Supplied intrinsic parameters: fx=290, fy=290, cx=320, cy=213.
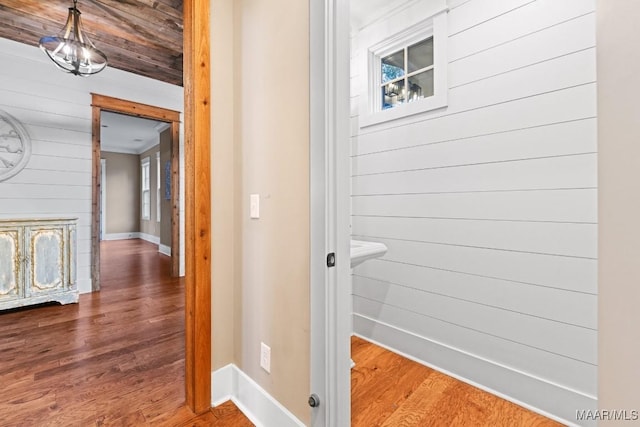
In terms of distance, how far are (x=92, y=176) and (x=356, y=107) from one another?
3.27 m

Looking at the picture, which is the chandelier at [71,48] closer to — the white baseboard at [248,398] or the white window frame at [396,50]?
the white window frame at [396,50]

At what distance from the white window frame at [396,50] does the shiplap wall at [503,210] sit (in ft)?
0.18

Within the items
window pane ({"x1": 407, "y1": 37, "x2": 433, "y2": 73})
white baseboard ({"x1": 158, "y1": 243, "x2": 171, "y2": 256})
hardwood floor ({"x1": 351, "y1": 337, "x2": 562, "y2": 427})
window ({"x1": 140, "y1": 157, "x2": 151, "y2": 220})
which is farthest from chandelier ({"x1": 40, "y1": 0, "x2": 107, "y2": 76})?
window ({"x1": 140, "y1": 157, "x2": 151, "y2": 220})

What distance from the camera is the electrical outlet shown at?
1402 millimetres

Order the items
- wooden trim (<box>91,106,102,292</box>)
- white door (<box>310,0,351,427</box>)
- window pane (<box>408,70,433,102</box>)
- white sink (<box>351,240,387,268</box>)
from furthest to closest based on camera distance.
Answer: wooden trim (<box>91,106,102,292</box>) < window pane (<box>408,70,433,102</box>) < white sink (<box>351,240,387,268</box>) < white door (<box>310,0,351,427</box>)

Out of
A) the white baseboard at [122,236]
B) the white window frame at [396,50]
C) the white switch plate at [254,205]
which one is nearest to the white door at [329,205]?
the white switch plate at [254,205]

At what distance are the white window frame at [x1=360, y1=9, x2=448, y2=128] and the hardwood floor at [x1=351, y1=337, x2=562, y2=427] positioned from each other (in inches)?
69.4

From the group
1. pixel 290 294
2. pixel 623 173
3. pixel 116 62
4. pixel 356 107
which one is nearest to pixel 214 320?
pixel 290 294

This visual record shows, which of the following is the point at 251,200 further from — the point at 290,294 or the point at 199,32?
the point at 199,32

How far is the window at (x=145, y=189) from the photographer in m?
8.39

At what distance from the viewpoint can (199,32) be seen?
146cm

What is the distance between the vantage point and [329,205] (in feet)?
3.75

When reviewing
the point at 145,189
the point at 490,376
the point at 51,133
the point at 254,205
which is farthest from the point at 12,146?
the point at 145,189

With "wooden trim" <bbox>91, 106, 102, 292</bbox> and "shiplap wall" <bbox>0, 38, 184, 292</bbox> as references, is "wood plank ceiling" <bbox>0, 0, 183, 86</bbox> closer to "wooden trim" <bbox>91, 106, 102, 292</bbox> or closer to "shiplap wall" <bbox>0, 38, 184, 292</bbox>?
"shiplap wall" <bbox>0, 38, 184, 292</bbox>
